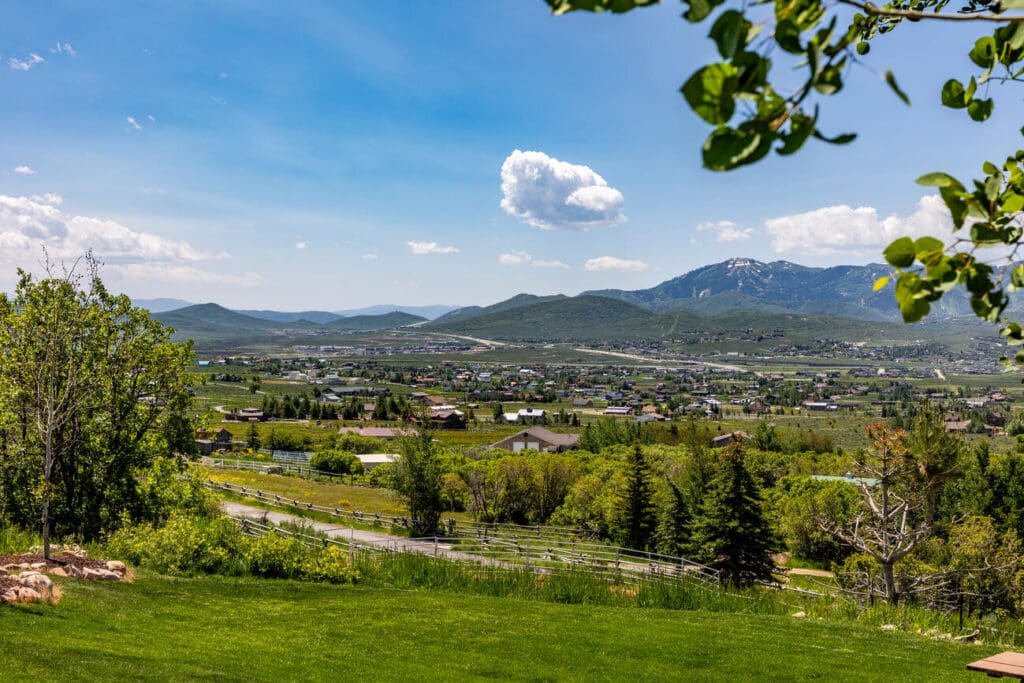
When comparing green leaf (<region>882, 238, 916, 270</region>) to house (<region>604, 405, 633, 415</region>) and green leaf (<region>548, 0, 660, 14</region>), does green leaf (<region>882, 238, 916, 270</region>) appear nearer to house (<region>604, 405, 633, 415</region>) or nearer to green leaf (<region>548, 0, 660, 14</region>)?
green leaf (<region>548, 0, 660, 14</region>)

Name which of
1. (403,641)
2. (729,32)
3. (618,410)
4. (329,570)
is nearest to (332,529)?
(329,570)

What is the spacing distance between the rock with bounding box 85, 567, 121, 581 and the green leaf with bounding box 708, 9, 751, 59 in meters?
14.4

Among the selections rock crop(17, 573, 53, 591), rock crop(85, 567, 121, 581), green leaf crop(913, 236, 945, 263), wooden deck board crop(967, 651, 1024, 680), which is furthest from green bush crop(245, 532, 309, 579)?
green leaf crop(913, 236, 945, 263)

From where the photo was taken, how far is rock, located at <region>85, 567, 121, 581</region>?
1208 centimetres

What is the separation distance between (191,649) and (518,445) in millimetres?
64295

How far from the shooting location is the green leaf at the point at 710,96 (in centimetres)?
132

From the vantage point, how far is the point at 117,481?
1850 cm

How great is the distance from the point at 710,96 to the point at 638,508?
1337 inches

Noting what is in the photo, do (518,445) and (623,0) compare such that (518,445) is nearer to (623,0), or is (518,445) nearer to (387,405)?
(387,405)

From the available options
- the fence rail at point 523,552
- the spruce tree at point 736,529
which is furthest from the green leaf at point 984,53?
the spruce tree at point 736,529

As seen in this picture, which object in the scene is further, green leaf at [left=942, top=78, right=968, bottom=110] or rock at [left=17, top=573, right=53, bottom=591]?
rock at [left=17, top=573, right=53, bottom=591]

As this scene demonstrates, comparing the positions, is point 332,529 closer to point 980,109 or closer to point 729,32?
point 980,109

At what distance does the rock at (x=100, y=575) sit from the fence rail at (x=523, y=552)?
8.65 m

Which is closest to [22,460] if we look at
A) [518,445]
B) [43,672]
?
[43,672]
